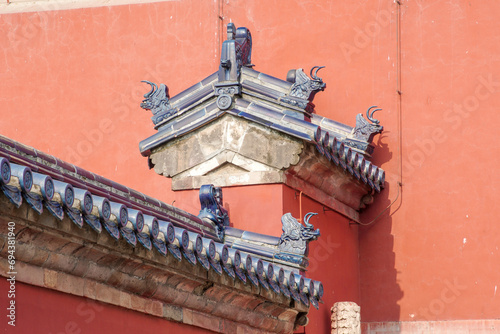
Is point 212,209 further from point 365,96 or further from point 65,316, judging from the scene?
point 365,96

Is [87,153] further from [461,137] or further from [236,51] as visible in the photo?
[461,137]

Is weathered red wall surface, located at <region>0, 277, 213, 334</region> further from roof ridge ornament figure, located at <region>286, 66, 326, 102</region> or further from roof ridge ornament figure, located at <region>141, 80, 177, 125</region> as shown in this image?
roof ridge ornament figure, located at <region>286, 66, 326, 102</region>

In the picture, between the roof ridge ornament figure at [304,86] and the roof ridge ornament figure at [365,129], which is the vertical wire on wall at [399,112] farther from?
the roof ridge ornament figure at [304,86]

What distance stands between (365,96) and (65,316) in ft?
21.8

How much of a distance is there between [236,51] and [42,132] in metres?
3.83

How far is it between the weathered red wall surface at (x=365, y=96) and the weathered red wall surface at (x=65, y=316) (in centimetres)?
318

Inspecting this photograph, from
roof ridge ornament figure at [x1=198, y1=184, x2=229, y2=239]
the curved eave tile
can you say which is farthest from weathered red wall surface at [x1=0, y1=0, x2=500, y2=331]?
the curved eave tile

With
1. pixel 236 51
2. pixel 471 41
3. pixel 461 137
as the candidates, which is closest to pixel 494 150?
pixel 461 137

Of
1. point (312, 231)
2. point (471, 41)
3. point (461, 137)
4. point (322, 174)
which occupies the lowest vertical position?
point (312, 231)

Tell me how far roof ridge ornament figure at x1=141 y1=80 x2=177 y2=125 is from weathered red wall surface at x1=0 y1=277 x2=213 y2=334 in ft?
11.2

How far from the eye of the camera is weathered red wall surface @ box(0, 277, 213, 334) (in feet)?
22.9

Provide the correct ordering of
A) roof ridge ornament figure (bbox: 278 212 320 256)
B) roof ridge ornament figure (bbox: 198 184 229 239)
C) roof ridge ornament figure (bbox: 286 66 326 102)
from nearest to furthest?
roof ridge ornament figure (bbox: 278 212 320 256) → roof ridge ornament figure (bbox: 198 184 229 239) → roof ridge ornament figure (bbox: 286 66 326 102)

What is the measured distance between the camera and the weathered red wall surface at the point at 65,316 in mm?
6980

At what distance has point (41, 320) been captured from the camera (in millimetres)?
7145
